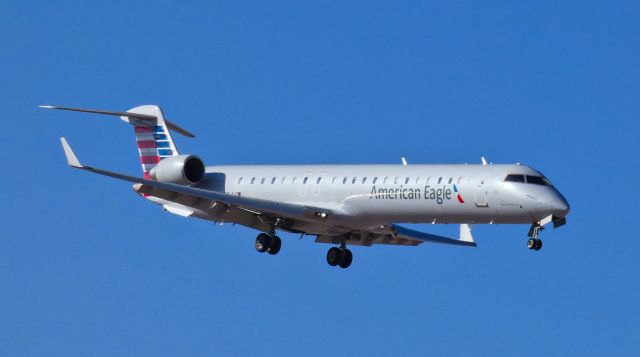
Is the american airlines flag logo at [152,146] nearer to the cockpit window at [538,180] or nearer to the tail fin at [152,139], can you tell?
the tail fin at [152,139]

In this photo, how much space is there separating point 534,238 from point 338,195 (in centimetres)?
607

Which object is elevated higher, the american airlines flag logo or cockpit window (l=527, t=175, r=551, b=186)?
the american airlines flag logo

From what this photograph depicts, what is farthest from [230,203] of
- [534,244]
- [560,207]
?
[560,207]

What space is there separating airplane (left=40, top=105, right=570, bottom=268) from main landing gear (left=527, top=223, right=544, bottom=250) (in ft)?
0.08

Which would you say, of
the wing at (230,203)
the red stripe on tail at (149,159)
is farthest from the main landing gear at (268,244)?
the red stripe on tail at (149,159)

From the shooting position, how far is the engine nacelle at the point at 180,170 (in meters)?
45.1

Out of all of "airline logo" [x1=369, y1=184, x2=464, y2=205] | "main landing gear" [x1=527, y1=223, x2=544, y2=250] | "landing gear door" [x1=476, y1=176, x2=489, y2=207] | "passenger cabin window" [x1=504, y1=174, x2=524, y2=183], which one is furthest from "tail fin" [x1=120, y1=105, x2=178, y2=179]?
"main landing gear" [x1=527, y1=223, x2=544, y2=250]

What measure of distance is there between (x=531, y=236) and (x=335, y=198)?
19.7 ft

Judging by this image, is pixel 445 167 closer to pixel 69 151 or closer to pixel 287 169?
pixel 287 169

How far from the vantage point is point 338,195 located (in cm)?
4306

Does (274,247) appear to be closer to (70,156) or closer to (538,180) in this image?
(70,156)

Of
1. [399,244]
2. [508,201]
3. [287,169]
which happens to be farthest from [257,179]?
[508,201]

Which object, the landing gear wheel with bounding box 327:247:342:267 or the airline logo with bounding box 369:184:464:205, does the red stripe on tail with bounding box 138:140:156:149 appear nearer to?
the landing gear wheel with bounding box 327:247:342:267

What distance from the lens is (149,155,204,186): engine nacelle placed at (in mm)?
45094
